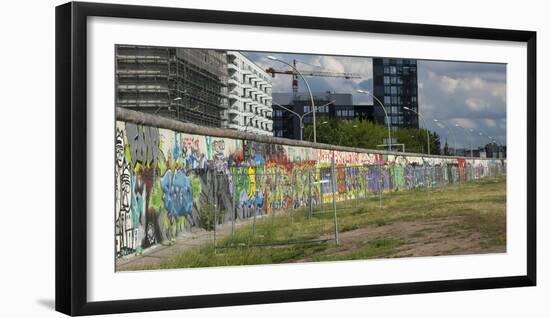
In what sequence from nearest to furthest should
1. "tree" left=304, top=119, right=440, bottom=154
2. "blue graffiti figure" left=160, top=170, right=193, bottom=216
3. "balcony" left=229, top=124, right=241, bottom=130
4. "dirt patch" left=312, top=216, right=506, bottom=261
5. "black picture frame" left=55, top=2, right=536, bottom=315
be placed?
"black picture frame" left=55, top=2, right=536, bottom=315, "blue graffiti figure" left=160, top=170, right=193, bottom=216, "balcony" left=229, top=124, right=241, bottom=130, "dirt patch" left=312, top=216, right=506, bottom=261, "tree" left=304, top=119, right=440, bottom=154

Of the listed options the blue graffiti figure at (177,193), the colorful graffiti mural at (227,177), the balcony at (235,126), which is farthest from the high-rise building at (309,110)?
the blue graffiti figure at (177,193)

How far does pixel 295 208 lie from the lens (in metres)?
15.9

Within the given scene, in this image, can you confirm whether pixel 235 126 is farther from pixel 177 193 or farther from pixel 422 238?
pixel 422 238

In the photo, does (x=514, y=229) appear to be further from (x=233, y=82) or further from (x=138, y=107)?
(x=138, y=107)

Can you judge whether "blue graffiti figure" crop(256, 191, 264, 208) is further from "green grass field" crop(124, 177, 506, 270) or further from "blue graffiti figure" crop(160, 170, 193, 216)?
"blue graffiti figure" crop(160, 170, 193, 216)

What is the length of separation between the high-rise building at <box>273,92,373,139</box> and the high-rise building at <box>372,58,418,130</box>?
1.14 ft

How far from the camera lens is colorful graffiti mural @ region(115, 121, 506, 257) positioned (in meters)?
14.3

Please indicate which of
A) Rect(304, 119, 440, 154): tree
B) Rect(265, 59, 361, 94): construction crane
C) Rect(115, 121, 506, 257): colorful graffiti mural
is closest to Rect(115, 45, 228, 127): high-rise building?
Rect(115, 121, 506, 257): colorful graffiti mural

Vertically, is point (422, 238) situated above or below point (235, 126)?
below

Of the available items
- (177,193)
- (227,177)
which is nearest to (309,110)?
(227,177)

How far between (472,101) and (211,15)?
16.6 feet

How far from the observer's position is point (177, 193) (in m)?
14.8

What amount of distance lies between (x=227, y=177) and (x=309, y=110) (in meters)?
1.68

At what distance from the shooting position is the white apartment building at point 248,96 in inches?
594
